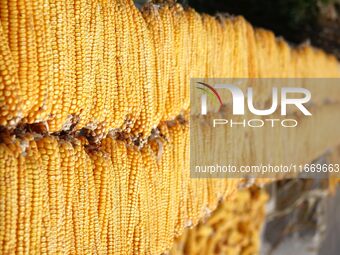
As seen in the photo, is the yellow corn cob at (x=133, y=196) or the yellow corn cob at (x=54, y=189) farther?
the yellow corn cob at (x=133, y=196)

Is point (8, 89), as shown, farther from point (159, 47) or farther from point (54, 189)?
point (159, 47)

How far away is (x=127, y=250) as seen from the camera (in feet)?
5.17

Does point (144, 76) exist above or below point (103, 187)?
above

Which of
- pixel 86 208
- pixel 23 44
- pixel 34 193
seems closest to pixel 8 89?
pixel 23 44

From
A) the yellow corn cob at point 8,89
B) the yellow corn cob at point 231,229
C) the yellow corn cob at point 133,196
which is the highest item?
the yellow corn cob at point 8,89

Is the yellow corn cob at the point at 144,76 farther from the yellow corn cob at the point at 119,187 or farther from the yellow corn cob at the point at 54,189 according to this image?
the yellow corn cob at the point at 54,189

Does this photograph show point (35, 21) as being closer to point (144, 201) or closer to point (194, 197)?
point (144, 201)

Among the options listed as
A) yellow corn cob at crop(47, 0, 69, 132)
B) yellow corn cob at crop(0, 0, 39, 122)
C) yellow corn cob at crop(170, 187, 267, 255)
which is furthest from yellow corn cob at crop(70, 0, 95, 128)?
yellow corn cob at crop(170, 187, 267, 255)

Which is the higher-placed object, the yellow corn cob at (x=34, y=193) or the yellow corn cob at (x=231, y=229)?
the yellow corn cob at (x=34, y=193)

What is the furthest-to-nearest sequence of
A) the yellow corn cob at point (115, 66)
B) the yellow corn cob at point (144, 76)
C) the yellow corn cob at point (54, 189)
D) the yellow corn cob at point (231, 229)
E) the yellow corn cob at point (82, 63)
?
the yellow corn cob at point (231, 229) < the yellow corn cob at point (144, 76) < the yellow corn cob at point (115, 66) < the yellow corn cob at point (82, 63) < the yellow corn cob at point (54, 189)

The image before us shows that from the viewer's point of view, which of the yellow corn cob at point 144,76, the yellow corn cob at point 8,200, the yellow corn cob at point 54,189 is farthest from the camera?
the yellow corn cob at point 144,76

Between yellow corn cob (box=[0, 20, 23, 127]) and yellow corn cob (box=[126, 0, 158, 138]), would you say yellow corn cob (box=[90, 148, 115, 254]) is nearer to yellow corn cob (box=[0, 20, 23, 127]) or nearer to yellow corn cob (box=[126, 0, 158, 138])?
yellow corn cob (box=[126, 0, 158, 138])

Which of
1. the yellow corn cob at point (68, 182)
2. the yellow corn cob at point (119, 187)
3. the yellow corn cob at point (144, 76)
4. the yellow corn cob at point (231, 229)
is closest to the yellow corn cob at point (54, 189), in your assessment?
the yellow corn cob at point (68, 182)

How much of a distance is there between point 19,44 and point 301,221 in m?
3.23
